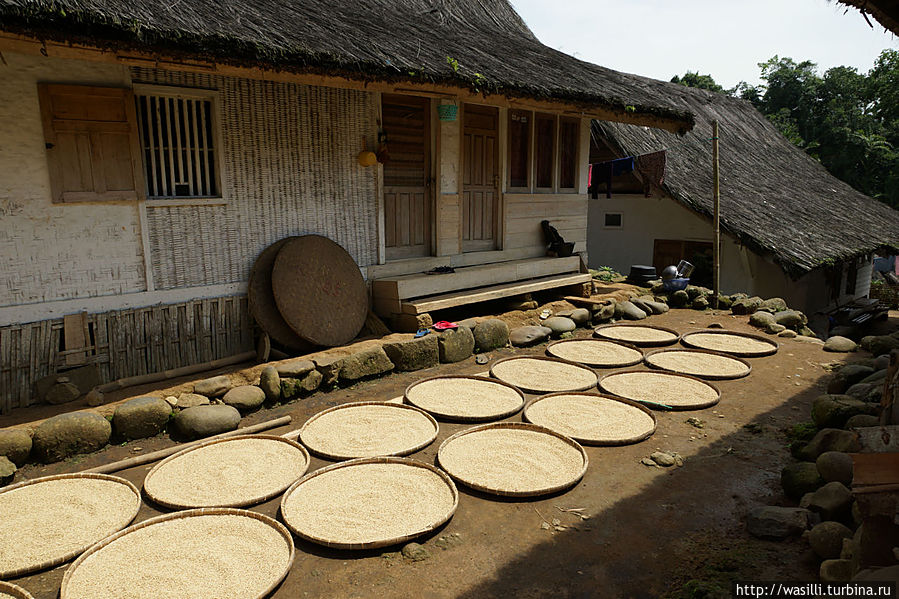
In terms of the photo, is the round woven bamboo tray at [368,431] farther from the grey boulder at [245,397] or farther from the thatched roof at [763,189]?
the thatched roof at [763,189]

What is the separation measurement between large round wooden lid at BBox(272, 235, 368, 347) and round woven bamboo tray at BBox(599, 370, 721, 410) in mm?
2988

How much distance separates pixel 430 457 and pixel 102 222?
3796 millimetres

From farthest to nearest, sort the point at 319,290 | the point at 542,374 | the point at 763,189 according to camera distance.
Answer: the point at 763,189
the point at 319,290
the point at 542,374

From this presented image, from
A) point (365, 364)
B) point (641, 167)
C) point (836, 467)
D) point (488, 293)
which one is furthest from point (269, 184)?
point (641, 167)

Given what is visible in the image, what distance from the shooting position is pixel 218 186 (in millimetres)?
5863

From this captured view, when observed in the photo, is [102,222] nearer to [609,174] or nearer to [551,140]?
[551,140]

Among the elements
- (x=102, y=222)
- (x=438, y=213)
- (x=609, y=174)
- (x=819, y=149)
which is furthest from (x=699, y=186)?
(x=819, y=149)

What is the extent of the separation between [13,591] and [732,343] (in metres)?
7.65

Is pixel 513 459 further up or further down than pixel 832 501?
further down

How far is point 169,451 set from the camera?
4.24m

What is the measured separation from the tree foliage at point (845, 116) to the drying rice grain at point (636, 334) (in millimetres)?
18710

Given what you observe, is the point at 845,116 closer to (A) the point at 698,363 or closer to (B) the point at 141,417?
(A) the point at 698,363

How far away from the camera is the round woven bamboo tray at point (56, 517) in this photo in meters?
3.03

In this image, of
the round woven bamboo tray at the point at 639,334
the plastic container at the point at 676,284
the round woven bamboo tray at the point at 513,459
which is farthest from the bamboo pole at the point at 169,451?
the plastic container at the point at 676,284
